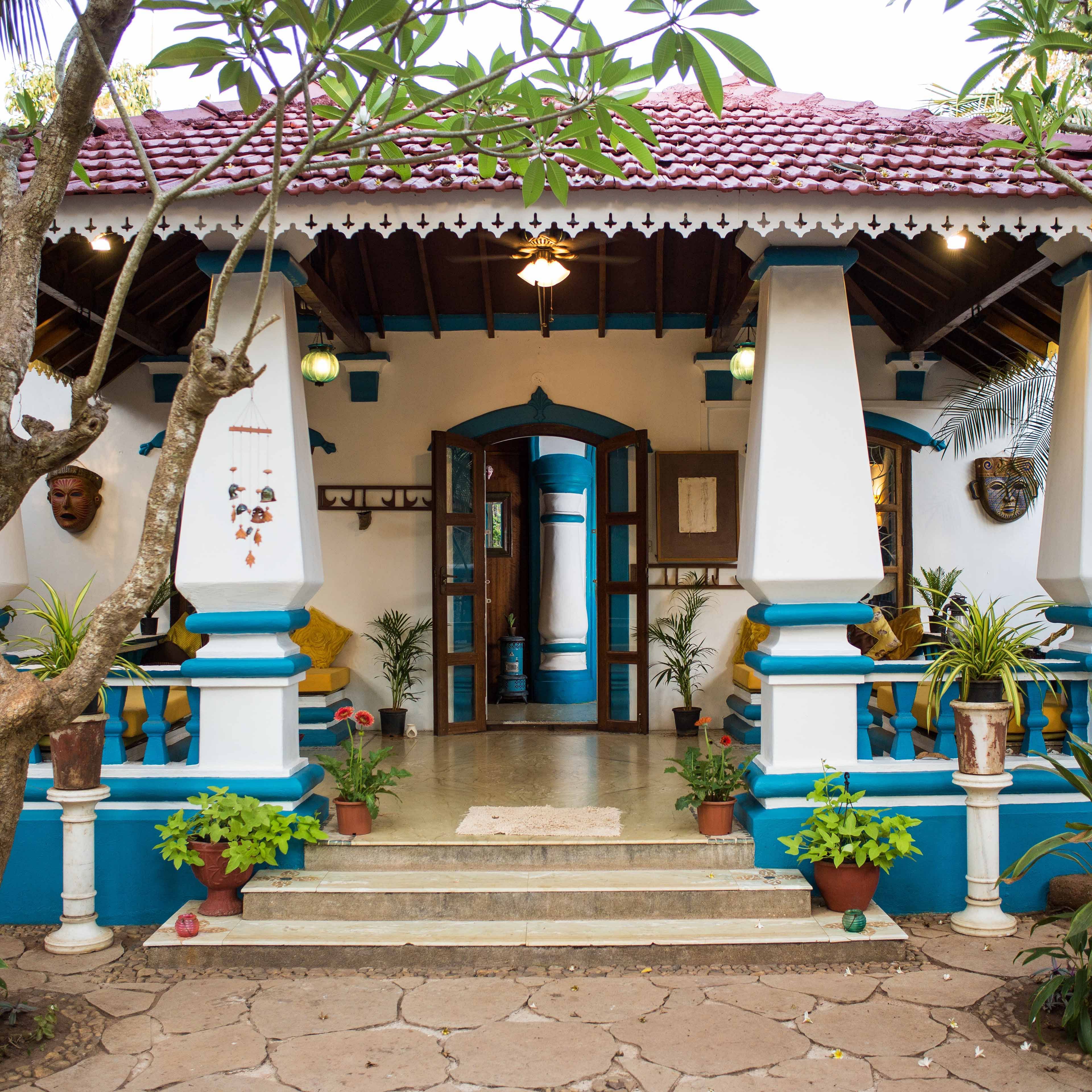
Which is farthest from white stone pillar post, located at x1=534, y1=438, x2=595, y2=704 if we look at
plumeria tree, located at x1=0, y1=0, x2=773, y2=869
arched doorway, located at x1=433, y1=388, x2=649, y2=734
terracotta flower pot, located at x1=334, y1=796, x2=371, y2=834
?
plumeria tree, located at x1=0, y1=0, x2=773, y2=869

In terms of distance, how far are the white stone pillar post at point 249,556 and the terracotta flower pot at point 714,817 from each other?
76.8 inches

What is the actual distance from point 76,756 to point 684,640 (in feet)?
14.8

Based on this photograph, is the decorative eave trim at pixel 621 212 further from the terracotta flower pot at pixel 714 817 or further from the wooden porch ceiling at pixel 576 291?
the terracotta flower pot at pixel 714 817

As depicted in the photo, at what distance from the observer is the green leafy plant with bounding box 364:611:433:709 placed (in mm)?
7531

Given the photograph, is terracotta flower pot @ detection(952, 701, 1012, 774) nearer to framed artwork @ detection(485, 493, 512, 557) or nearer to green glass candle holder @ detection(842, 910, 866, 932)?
green glass candle holder @ detection(842, 910, 866, 932)

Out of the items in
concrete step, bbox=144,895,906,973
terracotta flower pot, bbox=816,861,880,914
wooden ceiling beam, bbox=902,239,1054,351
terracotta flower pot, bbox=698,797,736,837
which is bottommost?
concrete step, bbox=144,895,906,973

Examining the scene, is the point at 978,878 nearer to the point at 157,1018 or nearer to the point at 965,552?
the point at 157,1018

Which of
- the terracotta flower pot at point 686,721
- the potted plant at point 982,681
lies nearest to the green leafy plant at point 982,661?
the potted plant at point 982,681

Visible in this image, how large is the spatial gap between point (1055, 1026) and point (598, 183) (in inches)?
148

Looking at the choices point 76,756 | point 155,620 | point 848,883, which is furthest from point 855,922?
point 155,620

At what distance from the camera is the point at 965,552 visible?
798 cm

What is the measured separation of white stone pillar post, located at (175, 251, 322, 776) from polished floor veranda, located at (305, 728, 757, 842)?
0.79 meters

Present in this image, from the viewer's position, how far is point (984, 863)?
4.37 metres

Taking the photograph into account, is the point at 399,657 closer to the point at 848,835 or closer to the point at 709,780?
the point at 709,780
